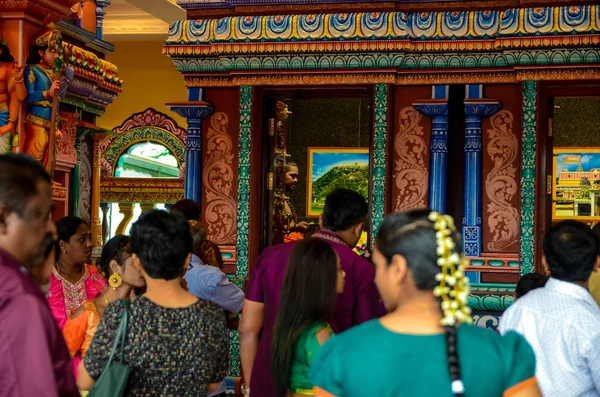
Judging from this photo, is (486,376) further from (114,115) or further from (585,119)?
(114,115)

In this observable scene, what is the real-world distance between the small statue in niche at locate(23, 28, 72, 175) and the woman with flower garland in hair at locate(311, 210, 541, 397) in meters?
5.15

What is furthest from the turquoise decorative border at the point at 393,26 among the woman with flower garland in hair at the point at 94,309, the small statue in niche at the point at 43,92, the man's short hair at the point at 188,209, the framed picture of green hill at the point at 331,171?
the framed picture of green hill at the point at 331,171

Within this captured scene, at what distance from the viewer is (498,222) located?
7.75 m

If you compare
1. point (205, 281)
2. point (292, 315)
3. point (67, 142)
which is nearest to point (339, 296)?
point (292, 315)

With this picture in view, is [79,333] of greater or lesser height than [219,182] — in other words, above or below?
below

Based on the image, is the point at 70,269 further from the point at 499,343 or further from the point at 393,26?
the point at 393,26

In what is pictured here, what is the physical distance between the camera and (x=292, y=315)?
367 centimetres

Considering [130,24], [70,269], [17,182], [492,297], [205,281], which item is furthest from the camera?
[130,24]

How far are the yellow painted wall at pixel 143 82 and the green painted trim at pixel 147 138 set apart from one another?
45 centimetres

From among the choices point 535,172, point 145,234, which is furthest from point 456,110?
point 145,234

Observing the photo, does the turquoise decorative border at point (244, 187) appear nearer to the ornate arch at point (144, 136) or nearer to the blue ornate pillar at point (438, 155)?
the blue ornate pillar at point (438, 155)

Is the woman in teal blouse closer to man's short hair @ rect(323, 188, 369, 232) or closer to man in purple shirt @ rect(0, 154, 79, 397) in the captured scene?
man's short hair @ rect(323, 188, 369, 232)

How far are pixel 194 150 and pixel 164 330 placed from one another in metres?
5.15

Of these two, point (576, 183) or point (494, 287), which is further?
point (576, 183)
